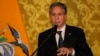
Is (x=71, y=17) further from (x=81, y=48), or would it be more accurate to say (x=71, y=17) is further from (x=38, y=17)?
(x=81, y=48)

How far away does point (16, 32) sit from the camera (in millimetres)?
2283

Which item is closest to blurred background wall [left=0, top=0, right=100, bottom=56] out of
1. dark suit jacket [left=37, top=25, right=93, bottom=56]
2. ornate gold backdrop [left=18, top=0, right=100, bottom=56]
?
ornate gold backdrop [left=18, top=0, right=100, bottom=56]

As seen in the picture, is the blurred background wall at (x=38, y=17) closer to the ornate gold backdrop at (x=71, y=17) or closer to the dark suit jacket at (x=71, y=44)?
the ornate gold backdrop at (x=71, y=17)

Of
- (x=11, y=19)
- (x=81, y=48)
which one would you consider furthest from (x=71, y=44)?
(x=11, y=19)

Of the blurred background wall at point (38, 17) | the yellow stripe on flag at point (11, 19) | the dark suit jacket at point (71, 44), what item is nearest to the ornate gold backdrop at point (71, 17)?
the blurred background wall at point (38, 17)

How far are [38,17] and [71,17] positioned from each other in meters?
0.31

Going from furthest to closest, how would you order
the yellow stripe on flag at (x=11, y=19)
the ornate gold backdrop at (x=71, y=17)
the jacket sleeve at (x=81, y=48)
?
the ornate gold backdrop at (x=71, y=17) → the yellow stripe on flag at (x=11, y=19) → the jacket sleeve at (x=81, y=48)

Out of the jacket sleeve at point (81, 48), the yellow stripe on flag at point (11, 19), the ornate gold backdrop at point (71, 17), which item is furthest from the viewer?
the ornate gold backdrop at point (71, 17)

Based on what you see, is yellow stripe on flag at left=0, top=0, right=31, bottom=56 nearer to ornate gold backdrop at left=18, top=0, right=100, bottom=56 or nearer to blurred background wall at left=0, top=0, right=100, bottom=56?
blurred background wall at left=0, top=0, right=100, bottom=56

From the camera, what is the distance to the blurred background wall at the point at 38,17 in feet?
7.45

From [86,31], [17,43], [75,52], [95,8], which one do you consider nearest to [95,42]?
[86,31]

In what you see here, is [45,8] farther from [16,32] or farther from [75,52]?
[75,52]

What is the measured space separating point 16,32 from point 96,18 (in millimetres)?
765

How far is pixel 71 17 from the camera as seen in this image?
8.07 feet
